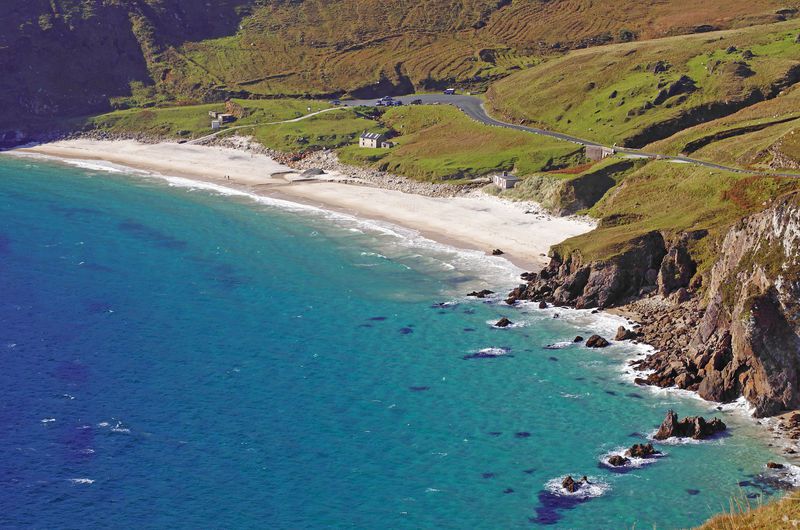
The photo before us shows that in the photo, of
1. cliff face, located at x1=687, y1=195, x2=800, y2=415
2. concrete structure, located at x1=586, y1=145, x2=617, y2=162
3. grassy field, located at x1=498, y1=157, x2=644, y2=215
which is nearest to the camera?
cliff face, located at x1=687, y1=195, x2=800, y2=415

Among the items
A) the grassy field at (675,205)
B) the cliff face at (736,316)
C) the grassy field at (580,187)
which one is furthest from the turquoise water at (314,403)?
the grassy field at (580,187)

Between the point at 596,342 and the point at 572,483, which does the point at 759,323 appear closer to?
the point at 596,342

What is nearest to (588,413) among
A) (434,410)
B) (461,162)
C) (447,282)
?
(434,410)

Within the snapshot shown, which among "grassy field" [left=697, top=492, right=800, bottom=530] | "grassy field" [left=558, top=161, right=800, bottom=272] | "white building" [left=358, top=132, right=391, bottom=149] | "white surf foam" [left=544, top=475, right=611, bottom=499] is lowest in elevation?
"white surf foam" [left=544, top=475, right=611, bottom=499]

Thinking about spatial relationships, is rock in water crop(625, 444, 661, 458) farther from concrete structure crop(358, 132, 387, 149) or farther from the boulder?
concrete structure crop(358, 132, 387, 149)

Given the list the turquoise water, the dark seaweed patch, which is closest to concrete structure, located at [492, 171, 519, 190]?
the turquoise water

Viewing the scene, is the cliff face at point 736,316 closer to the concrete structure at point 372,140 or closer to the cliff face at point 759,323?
the cliff face at point 759,323

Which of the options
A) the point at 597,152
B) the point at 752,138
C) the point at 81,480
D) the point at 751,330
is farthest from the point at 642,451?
the point at 597,152
